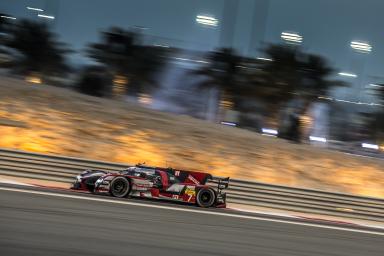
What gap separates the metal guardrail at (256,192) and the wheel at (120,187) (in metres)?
2.17

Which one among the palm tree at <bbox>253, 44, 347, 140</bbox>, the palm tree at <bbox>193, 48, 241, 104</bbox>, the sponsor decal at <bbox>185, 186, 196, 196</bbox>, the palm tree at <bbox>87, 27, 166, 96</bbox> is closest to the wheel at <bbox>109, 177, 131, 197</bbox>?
the sponsor decal at <bbox>185, 186, 196, 196</bbox>

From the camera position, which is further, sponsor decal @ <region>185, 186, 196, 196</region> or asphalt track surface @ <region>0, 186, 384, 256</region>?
sponsor decal @ <region>185, 186, 196, 196</region>

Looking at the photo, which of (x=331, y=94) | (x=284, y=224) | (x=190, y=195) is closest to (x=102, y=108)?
(x=190, y=195)

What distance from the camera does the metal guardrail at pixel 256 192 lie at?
12297 mm

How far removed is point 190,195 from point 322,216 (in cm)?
378

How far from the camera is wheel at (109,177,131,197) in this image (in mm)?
10493

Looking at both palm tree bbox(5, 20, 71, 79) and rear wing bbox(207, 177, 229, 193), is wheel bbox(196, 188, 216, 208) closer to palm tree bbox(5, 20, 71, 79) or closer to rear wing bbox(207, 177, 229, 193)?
rear wing bbox(207, 177, 229, 193)

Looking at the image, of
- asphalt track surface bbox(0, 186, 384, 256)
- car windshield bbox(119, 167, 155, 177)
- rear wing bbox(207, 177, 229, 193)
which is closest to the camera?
asphalt track surface bbox(0, 186, 384, 256)

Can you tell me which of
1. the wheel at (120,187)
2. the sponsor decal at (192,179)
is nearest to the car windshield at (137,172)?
the wheel at (120,187)

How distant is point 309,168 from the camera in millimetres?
18047

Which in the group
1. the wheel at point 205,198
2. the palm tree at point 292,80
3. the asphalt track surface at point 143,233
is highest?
the palm tree at point 292,80

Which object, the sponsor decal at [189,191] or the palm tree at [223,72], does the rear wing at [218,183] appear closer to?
the sponsor decal at [189,191]

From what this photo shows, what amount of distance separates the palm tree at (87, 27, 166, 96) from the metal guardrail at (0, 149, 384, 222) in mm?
25309

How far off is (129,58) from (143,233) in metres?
32.9
